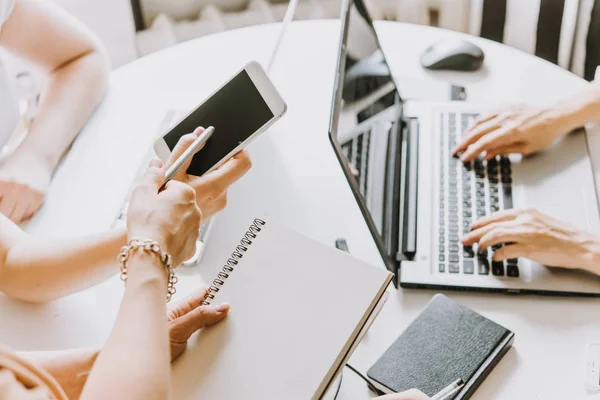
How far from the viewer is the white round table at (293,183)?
81cm

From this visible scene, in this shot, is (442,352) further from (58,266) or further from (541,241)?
(58,266)

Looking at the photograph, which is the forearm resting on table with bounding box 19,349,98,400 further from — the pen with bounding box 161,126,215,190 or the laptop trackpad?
the laptop trackpad

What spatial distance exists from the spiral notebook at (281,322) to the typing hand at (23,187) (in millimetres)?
418

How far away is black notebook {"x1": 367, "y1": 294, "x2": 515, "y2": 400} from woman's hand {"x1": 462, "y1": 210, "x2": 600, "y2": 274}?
11 centimetres

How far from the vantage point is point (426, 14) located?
1.70 metres

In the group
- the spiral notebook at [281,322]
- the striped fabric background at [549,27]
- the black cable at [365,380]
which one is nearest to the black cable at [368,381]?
the black cable at [365,380]

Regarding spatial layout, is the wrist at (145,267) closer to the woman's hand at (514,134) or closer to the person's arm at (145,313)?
the person's arm at (145,313)

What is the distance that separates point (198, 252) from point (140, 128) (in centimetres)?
32

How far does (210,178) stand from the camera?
803 millimetres

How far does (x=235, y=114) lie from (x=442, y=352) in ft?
1.29

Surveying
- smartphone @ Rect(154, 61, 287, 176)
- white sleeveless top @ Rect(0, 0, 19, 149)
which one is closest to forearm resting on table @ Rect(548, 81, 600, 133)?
smartphone @ Rect(154, 61, 287, 176)

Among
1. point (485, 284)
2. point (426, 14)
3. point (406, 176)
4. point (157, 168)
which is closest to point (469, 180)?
point (406, 176)

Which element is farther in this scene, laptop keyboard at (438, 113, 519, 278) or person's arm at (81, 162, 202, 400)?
laptop keyboard at (438, 113, 519, 278)

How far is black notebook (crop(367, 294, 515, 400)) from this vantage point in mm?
759
